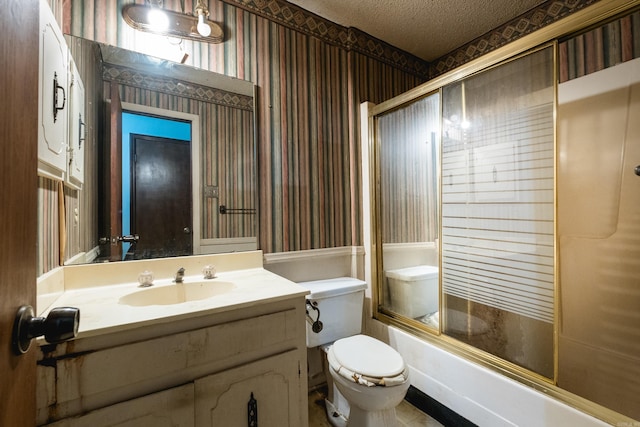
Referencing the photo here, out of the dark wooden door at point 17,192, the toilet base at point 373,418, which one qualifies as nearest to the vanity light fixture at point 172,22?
the dark wooden door at point 17,192

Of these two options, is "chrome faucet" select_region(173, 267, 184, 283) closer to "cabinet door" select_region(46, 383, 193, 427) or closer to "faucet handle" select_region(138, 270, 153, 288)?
"faucet handle" select_region(138, 270, 153, 288)

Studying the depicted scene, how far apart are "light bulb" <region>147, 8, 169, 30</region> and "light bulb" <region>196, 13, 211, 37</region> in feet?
0.52

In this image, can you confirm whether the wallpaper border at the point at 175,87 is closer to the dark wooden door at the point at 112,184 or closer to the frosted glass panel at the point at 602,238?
the dark wooden door at the point at 112,184

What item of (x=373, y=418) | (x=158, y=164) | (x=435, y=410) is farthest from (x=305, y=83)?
(x=435, y=410)

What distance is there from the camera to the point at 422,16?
194cm

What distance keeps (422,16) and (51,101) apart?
215 centimetres

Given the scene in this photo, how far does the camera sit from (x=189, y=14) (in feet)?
4.92

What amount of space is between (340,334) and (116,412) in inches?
45.8

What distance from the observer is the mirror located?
4.07 ft

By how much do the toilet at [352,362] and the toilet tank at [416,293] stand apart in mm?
383

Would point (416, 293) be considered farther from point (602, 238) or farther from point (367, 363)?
point (602, 238)

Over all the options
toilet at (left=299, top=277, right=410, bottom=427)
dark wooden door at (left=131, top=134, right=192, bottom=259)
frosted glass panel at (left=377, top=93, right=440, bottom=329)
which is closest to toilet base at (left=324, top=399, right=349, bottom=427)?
toilet at (left=299, top=277, right=410, bottom=427)

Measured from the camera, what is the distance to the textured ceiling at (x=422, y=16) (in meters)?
1.82

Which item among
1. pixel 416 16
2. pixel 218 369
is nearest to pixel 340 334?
pixel 218 369
